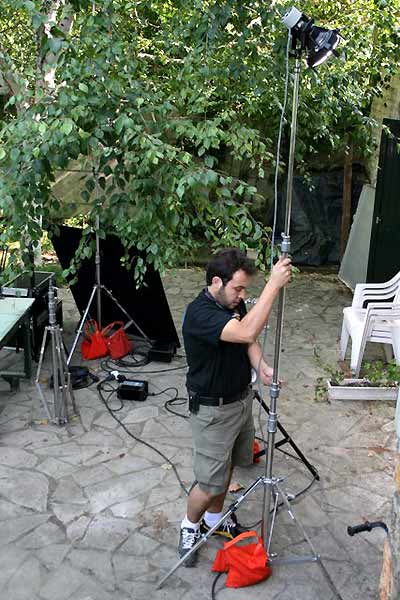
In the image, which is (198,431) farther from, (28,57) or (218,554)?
(28,57)

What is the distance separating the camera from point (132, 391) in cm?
493

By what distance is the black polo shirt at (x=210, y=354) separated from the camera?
2.84 m

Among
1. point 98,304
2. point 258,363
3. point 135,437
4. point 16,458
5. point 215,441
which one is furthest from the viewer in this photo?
point 98,304

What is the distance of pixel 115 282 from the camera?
18.7 feet

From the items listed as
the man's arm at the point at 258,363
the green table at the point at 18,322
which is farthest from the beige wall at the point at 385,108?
the man's arm at the point at 258,363

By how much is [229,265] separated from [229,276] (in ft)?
0.17

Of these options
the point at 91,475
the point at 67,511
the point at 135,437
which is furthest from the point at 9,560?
the point at 135,437

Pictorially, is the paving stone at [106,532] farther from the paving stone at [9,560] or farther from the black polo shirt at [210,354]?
the black polo shirt at [210,354]

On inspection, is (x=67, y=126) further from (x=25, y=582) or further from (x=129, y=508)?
(x=25, y=582)

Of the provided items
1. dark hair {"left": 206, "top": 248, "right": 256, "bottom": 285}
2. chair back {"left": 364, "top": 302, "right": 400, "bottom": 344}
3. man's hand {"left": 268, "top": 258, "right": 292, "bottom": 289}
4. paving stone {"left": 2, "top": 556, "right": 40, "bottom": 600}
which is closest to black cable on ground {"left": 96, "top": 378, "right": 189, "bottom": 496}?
paving stone {"left": 2, "top": 556, "right": 40, "bottom": 600}

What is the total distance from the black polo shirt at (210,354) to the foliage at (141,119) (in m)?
0.90

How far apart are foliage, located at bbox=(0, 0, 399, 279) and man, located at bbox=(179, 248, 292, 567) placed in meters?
0.84

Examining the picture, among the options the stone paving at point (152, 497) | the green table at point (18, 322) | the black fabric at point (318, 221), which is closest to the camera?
the stone paving at point (152, 497)

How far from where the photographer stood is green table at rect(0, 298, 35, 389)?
491cm
